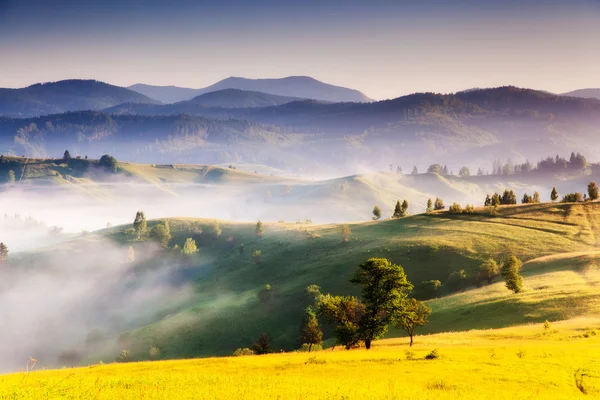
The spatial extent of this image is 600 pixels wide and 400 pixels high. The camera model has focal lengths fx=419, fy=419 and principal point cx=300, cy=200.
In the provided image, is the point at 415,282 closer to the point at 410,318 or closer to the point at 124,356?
the point at 410,318

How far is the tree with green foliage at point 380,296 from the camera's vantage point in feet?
189

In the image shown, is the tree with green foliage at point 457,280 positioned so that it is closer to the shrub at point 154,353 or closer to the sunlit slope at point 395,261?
the sunlit slope at point 395,261

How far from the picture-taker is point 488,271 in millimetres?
Answer: 131625

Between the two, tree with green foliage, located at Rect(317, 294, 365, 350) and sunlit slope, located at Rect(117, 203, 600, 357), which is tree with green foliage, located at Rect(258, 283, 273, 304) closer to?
sunlit slope, located at Rect(117, 203, 600, 357)

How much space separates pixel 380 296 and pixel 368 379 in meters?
31.6

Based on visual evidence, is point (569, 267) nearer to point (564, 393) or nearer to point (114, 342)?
point (564, 393)

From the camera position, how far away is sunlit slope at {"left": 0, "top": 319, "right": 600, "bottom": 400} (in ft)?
70.6

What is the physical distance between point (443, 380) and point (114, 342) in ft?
529

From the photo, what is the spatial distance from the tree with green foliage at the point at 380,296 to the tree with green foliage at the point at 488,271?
8430 cm

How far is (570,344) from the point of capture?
42500mm

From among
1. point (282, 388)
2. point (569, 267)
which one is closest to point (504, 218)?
point (569, 267)

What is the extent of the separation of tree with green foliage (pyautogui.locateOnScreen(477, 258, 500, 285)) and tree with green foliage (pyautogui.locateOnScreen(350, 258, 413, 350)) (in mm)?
84296

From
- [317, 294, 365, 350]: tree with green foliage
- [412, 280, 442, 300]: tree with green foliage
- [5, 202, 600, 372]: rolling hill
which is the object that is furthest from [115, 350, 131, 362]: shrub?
[317, 294, 365, 350]: tree with green foliage

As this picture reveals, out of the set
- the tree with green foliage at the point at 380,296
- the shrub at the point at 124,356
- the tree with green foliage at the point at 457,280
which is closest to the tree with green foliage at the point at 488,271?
the tree with green foliage at the point at 457,280
